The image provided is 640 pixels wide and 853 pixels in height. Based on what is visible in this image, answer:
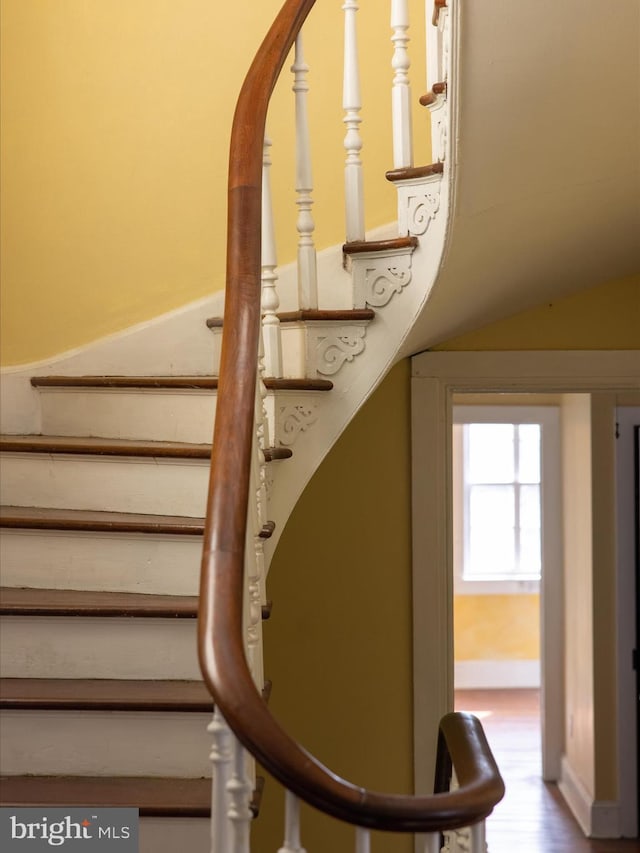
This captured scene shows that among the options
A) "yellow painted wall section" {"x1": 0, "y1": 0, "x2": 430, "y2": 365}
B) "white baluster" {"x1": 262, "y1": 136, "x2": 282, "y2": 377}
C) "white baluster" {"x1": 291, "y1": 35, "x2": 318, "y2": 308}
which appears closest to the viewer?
"white baluster" {"x1": 262, "y1": 136, "x2": 282, "y2": 377}

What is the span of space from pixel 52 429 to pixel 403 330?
51.9 inches

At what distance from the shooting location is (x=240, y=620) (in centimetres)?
149

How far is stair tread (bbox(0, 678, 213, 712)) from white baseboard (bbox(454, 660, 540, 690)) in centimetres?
623

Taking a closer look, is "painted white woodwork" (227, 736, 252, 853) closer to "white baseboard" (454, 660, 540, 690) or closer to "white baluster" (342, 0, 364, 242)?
"white baluster" (342, 0, 364, 242)

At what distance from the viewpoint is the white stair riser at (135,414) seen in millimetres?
3133

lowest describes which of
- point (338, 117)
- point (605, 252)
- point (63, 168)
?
point (605, 252)

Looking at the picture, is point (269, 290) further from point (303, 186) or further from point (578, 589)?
point (578, 589)

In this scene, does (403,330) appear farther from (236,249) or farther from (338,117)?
(338,117)

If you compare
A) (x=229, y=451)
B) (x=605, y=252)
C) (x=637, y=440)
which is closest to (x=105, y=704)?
(x=229, y=451)

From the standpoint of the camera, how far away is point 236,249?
2.17 m

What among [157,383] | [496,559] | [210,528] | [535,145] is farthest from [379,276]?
[496,559]

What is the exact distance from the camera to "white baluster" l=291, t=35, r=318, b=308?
9.07 ft

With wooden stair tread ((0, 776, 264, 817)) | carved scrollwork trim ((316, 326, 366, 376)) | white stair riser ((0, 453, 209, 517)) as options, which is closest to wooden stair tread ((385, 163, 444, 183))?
carved scrollwork trim ((316, 326, 366, 376))

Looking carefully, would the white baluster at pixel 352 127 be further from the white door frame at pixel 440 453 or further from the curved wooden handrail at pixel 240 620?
the white door frame at pixel 440 453
